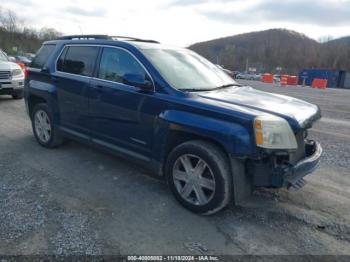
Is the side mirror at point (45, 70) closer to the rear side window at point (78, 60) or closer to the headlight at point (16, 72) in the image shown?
the rear side window at point (78, 60)

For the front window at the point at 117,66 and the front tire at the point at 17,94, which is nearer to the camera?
the front window at the point at 117,66

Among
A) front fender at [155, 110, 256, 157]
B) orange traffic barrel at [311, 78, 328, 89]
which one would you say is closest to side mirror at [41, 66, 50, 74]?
front fender at [155, 110, 256, 157]

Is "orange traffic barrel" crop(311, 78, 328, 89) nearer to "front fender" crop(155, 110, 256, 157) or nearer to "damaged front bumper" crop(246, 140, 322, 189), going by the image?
"damaged front bumper" crop(246, 140, 322, 189)

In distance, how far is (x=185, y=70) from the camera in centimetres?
430

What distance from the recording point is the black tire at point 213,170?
336 centimetres

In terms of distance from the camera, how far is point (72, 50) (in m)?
5.18

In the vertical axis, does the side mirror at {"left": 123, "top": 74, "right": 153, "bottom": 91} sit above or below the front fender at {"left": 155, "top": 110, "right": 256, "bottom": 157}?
above

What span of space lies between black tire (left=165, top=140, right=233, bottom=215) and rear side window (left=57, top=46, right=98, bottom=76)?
2.03 meters

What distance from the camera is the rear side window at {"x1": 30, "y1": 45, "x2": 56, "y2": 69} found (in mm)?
5637

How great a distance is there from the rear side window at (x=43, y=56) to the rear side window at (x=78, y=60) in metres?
0.41

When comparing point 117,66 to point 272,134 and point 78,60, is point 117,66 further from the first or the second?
point 272,134

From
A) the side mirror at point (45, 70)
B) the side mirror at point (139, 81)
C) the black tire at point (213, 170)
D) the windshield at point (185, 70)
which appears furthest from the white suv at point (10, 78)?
the black tire at point (213, 170)

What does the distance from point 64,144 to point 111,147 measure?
1.78 m

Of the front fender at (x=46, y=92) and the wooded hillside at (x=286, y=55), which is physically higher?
the wooded hillside at (x=286, y=55)
